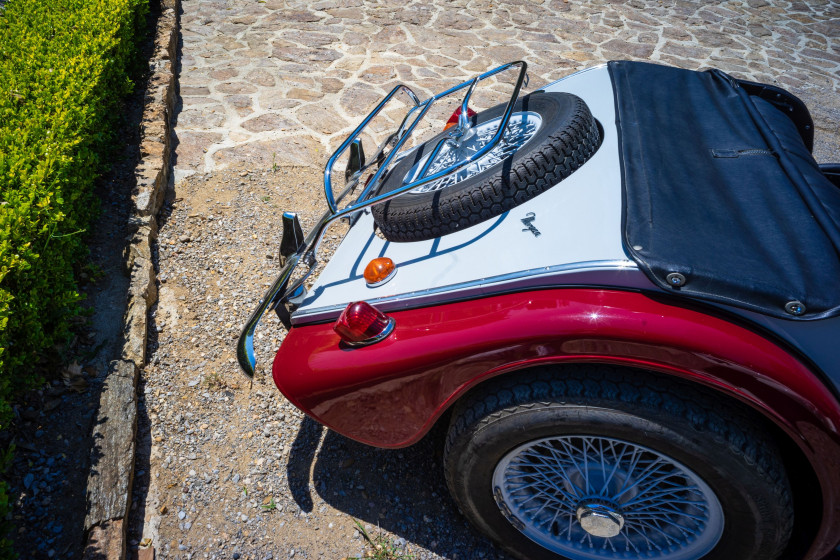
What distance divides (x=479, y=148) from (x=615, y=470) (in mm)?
1540

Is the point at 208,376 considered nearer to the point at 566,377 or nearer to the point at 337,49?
the point at 566,377

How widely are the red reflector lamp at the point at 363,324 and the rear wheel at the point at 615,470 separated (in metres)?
0.40

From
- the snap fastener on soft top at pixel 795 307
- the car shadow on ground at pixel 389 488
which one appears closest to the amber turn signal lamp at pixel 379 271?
the car shadow on ground at pixel 389 488

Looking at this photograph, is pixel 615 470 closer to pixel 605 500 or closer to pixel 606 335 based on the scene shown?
pixel 605 500

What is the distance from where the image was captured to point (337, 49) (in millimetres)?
6320

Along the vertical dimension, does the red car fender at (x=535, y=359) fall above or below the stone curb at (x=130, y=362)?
above

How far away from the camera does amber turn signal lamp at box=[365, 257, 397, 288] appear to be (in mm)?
2199

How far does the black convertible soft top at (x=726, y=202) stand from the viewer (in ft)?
5.54

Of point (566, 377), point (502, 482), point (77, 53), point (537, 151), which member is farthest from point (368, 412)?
point (77, 53)

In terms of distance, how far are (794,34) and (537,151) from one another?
7609mm

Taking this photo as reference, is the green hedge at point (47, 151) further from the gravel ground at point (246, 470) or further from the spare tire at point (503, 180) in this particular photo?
the spare tire at point (503, 180)

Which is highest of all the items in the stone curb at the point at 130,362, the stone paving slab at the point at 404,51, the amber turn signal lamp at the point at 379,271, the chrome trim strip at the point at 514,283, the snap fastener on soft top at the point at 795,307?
the snap fastener on soft top at the point at 795,307

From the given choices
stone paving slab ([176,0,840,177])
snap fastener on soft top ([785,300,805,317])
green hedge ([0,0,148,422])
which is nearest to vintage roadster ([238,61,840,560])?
snap fastener on soft top ([785,300,805,317])

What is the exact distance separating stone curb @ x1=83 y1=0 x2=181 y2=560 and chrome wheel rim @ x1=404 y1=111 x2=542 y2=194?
1.72 meters
